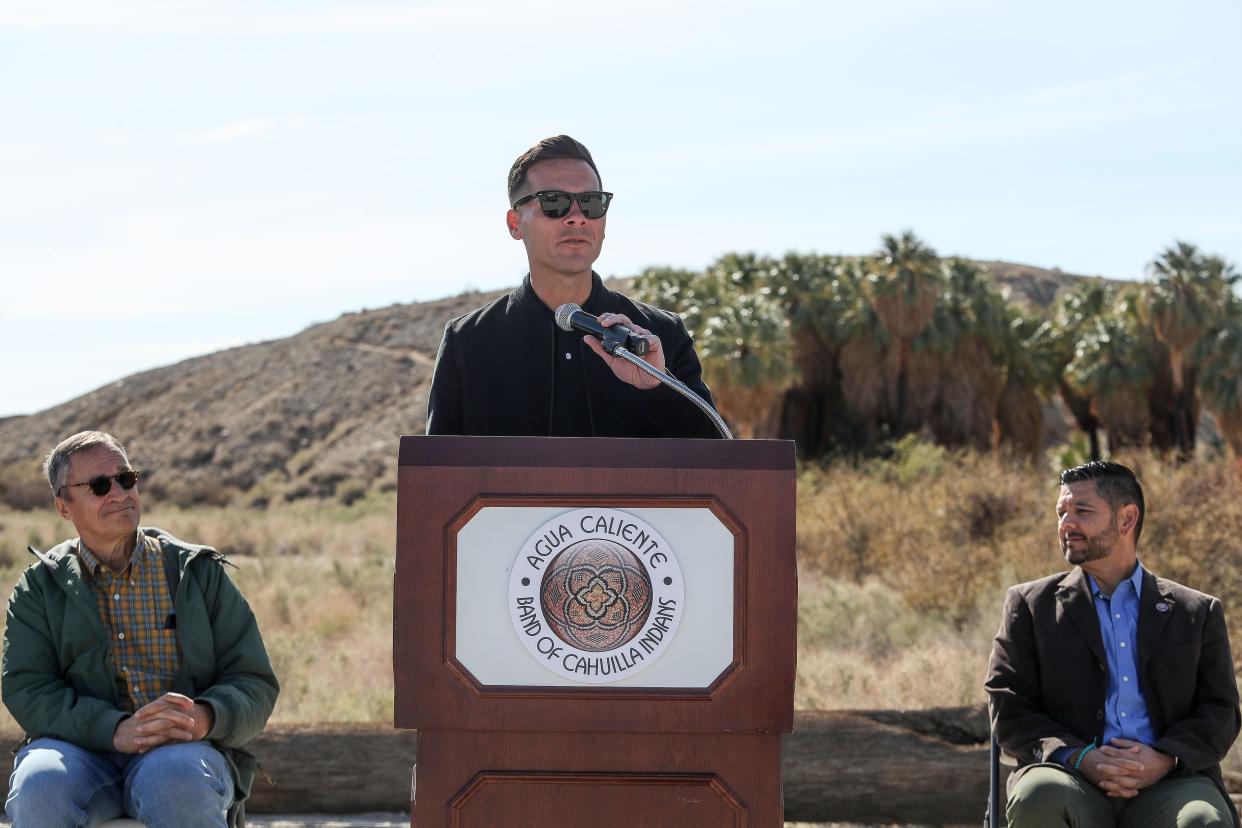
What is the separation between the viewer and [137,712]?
3754mm

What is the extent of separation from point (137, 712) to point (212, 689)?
0.21m

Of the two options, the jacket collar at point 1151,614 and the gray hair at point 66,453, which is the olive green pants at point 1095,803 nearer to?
the jacket collar at point 1151,614

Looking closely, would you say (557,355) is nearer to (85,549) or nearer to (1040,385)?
(85,549)

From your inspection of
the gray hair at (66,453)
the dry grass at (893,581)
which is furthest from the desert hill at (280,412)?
the gray hair at (66,453)

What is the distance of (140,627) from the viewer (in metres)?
3.97

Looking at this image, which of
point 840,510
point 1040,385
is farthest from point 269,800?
point 1040,385

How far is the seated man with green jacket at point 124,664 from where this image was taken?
370 cm

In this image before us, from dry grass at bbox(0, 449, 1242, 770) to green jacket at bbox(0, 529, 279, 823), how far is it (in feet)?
15.2

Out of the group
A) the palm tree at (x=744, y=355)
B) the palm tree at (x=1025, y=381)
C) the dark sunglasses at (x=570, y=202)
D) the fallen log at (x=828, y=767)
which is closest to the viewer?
the dark sunglasses at (x=570, y=202)

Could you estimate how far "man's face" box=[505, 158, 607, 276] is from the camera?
345 cm

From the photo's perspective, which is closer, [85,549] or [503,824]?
[503,824]

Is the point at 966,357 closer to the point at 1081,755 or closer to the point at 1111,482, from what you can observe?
the point at 1111,482

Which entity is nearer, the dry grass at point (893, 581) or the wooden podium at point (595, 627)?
the wooden podium at point (595, 627)

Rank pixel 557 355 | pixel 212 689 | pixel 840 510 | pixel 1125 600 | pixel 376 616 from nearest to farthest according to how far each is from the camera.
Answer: pixel 557 355, pixel 212 689, pixel 1125 600, pixel 376 616, pixel 840 510
